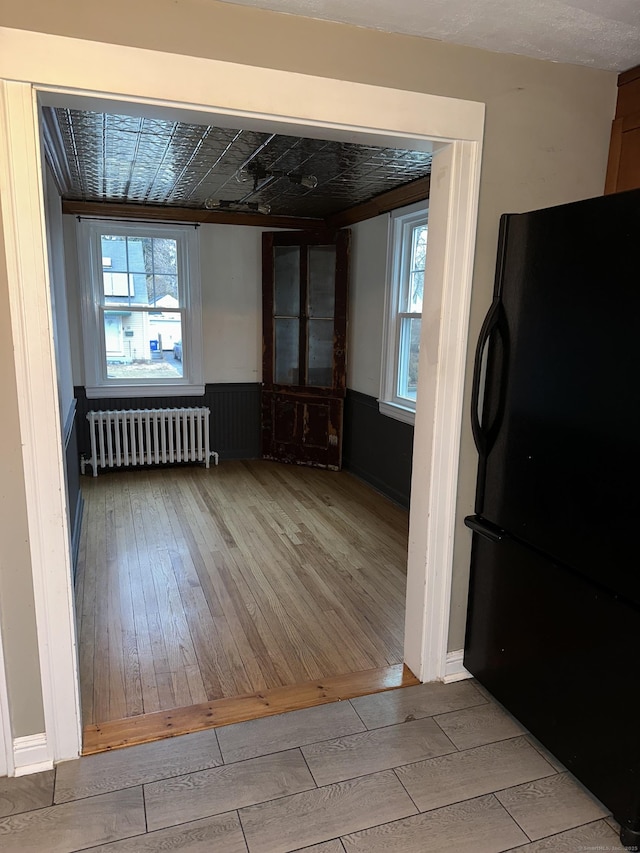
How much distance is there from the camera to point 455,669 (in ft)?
8.00

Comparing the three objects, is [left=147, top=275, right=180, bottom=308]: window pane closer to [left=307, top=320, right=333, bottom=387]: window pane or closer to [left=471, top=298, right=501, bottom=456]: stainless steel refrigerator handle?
[left=307, top=320, right=333, bottom=387]: window pane

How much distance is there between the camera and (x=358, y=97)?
1.86 metres

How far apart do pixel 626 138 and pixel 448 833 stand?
2468mm

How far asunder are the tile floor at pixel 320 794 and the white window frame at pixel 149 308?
392 centimetres

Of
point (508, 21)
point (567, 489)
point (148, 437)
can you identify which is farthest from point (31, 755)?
point (148, 437)

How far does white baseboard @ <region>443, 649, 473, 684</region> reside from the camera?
2424mm

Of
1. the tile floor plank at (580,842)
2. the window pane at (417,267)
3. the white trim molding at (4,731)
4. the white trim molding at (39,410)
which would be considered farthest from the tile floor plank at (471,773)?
the window pane at (417,267)

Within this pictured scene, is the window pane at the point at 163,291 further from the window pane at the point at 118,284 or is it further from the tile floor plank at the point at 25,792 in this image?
the tile floor plank at the point at 25,792

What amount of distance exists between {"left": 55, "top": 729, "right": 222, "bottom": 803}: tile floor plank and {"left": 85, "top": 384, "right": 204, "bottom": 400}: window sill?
12.8 ft

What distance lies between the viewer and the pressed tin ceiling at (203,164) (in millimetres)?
3004

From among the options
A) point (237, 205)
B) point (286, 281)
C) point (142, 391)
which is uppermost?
point (237, 205)

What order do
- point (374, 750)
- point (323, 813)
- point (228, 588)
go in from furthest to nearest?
point (228, 588), point (374, 750), point (323, 813)

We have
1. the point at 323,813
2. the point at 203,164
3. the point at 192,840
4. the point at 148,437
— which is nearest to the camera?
the point at 192,840

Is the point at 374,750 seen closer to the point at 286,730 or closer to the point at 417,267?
the point at 286,730
